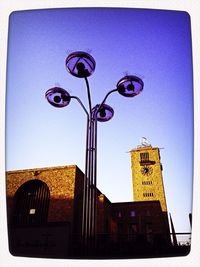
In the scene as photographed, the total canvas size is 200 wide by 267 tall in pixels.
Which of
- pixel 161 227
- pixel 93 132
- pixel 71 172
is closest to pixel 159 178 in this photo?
pixel 161 227

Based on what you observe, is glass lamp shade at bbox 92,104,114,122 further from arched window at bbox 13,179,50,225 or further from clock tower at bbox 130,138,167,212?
clock tower at bbox 130,138,167,212

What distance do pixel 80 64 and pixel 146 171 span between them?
42.0 ft

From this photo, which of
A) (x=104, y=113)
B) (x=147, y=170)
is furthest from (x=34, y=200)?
(x=147, y=170)

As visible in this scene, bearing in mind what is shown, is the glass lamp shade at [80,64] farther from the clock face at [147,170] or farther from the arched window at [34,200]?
the clock face at [147,170]

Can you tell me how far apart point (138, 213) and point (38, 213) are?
16.3ft

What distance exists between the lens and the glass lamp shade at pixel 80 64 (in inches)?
66.5

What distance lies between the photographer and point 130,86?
1747 millimetres

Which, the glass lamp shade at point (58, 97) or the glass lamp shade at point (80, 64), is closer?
the glass lamp shade at point (80, 64)

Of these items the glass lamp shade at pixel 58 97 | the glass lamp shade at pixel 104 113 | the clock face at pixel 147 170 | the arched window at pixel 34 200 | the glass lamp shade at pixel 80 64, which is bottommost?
the arched window at pixel 34 200

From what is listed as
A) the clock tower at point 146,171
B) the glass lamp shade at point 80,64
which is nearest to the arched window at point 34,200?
the glass lamp shade at point 80,64

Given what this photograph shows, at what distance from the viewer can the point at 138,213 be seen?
8.45 m

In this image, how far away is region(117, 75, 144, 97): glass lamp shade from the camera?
1729mm

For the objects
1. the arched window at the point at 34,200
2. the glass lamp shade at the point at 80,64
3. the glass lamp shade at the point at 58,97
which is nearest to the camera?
the glass lamp shade at the point at 80,64

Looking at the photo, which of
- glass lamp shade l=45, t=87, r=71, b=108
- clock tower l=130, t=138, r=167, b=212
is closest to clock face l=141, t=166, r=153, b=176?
clock tower l=130, t=138, r=167, b=212
